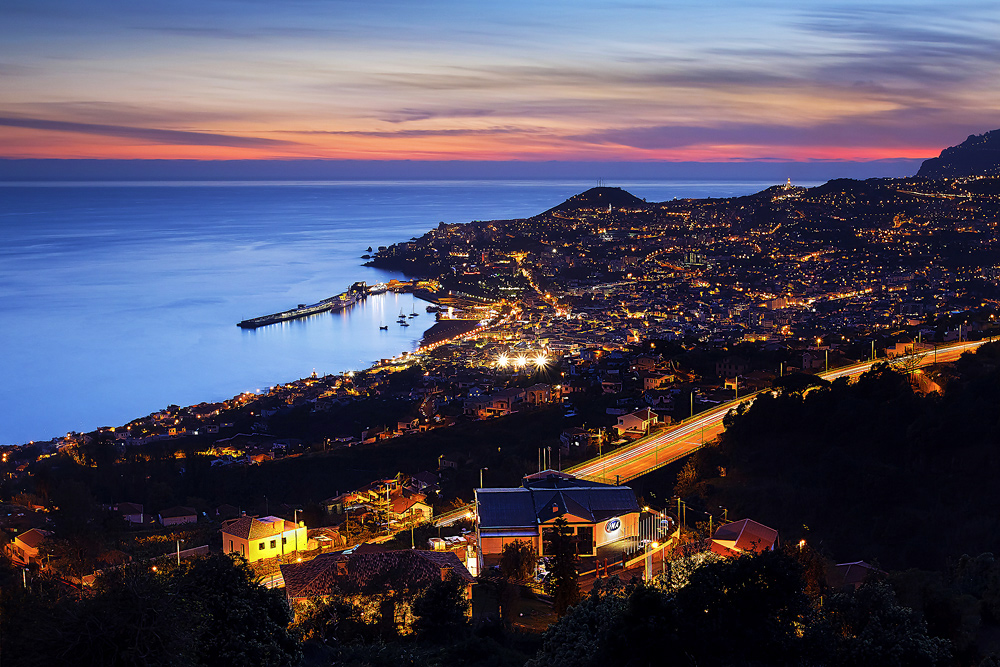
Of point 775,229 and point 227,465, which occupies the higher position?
point 775,229

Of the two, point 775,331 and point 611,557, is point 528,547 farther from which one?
Result: point 775,331

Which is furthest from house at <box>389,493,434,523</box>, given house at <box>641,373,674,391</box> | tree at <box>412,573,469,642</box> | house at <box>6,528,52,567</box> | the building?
house at <box>641,373,674,391</box>

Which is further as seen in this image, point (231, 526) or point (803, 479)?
point (803, 479)

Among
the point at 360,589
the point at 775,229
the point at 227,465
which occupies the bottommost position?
the point at 227,465

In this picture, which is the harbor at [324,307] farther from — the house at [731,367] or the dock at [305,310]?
the house at [731,367]

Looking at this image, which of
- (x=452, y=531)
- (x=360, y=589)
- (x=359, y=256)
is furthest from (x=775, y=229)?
(x=360, y=589)

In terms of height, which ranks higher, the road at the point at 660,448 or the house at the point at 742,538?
Answer: the house at the point at 742,538

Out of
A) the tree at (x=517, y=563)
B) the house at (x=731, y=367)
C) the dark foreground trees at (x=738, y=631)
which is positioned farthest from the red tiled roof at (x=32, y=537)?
the house at (x=731, y=367)
